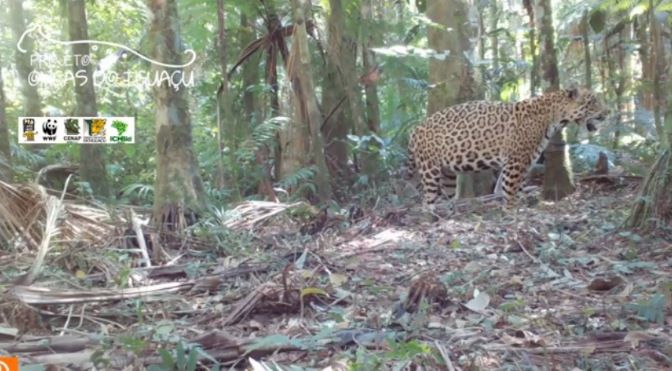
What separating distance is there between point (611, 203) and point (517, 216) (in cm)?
125

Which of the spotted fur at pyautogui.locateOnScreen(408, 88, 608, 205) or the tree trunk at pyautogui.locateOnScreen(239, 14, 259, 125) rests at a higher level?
the tree trunk at pyautogui.locateOnScreen(239, 14, 259, 125)

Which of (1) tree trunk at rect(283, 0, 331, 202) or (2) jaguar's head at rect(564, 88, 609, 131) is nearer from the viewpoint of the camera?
(1) tree trunk at rect(283, 0, 331, 202)

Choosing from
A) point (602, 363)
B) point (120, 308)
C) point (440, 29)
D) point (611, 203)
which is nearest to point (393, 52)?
point (440, 29)

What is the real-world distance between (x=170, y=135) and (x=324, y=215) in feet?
5.92

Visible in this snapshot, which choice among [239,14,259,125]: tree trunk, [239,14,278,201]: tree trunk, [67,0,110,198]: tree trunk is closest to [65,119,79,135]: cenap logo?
[67,0,110,198]: tree trunk

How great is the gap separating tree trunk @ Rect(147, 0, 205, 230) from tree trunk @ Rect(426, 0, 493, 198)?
389cm

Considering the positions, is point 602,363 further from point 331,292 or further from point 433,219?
point 433,219

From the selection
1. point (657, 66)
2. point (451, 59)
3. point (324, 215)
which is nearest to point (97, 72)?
point (324, 215)

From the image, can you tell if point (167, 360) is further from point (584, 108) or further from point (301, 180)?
point (584, 108)

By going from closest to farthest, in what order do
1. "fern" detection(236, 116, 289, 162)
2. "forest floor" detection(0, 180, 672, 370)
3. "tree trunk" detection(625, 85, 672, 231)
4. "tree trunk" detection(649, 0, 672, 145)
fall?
1. "forest floor" detection(0, 180, 672, 370)
2. "tree trunk" detection(625, 85, 672, 231)
3. "fern" detection(236, 116, 289, 162)
4. "tree trunk" detection(649, 0, 672, 145)

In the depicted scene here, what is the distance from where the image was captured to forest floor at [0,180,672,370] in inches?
151

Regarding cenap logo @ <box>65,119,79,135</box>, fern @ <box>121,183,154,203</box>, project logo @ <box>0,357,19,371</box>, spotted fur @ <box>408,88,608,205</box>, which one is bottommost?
project logo @ <box>0,357,19,371</box>

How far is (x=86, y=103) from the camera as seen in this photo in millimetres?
9570

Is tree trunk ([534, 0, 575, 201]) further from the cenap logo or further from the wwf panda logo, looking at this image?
the wwf panda logo
